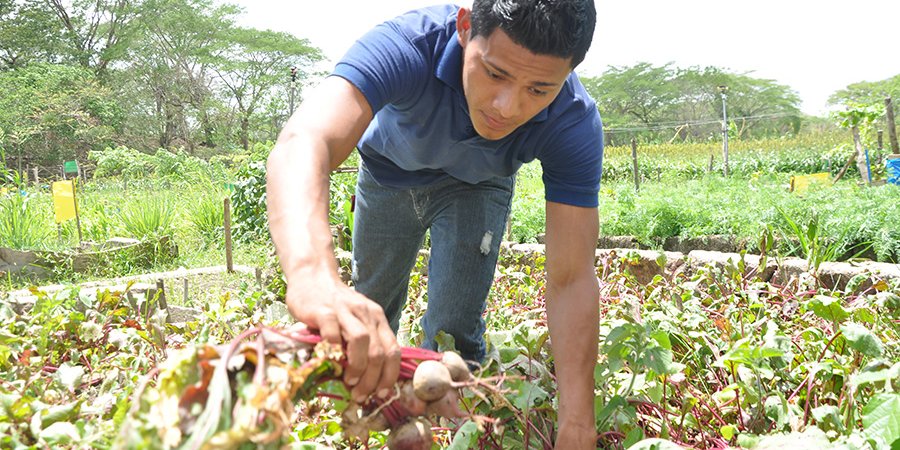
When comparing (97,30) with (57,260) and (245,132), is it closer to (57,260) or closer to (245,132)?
(245,132)

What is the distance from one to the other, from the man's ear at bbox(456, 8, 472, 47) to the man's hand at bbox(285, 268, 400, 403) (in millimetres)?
831

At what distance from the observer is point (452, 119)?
1731mm

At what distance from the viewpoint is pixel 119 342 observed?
1.87 metres

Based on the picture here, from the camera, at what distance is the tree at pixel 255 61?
34062 mm

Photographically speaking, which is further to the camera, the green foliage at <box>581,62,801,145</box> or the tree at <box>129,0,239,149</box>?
the green foliage at <box>581,62,801,145</box>

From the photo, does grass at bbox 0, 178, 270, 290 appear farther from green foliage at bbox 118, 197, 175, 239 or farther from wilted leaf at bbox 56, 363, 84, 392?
wilted leaf at bbox 56, 363, 84, 392

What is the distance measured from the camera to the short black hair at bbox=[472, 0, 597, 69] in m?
1.30

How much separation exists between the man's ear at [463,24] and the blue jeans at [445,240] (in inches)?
22.9

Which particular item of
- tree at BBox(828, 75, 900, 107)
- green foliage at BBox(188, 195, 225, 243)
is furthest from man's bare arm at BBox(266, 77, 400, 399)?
tree at BBox(828, 75, 900, 107)

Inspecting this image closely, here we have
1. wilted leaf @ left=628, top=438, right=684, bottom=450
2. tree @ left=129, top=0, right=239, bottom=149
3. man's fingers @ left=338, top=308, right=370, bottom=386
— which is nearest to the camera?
man's fingers @ left=338, top=308, right=370, bottom=386

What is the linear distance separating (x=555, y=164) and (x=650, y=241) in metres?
3.53

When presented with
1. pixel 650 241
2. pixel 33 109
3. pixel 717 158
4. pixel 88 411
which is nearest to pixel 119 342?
pixel 88 411

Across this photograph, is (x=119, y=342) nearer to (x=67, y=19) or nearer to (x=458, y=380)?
(x=458, y=380)

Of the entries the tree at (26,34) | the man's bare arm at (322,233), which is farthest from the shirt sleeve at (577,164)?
the tree at (26,34)
